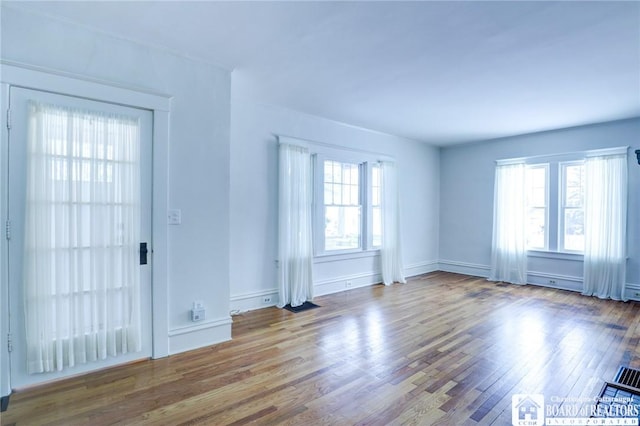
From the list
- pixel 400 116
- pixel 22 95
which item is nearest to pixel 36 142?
pixel 22 95

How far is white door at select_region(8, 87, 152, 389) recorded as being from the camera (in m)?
2.37

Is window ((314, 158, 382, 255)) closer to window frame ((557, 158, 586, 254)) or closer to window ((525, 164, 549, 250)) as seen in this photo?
window ((525, 164, 549, 250))

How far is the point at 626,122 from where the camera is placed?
5031mm

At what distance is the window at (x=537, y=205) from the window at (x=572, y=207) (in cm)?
25

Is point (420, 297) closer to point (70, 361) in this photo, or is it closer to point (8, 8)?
point (70, 361)

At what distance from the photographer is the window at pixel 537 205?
593cm

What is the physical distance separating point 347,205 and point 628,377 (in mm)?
3836

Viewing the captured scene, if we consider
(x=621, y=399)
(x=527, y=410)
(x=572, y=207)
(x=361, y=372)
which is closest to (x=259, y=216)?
(x=361, y=372)

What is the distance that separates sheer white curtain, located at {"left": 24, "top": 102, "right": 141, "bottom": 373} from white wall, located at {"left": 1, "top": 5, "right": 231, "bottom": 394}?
0.31 m

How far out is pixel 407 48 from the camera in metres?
2.88

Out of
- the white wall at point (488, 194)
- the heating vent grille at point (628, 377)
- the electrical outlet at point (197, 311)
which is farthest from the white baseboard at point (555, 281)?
the electrical outlet at point (197, 311)

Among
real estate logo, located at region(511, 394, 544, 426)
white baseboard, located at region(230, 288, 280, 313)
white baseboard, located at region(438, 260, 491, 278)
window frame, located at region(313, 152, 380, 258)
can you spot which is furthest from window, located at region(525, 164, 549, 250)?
white baseboard, located at region(230, 288, 280, 313)

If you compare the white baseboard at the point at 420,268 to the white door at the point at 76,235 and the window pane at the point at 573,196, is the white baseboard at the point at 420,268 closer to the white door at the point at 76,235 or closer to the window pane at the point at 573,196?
the window pane at the point at 573,196

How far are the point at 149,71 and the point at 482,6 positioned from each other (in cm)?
277
